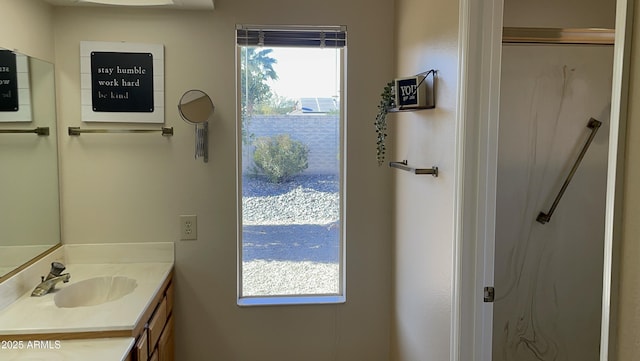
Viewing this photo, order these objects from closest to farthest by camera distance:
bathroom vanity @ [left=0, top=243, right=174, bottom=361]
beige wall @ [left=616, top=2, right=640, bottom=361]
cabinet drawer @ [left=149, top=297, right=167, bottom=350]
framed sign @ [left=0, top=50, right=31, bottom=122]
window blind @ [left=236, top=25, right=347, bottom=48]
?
beige wall @ [left=616, top=2, right=640, bottom=361] < bathroom vanity @ [left=0, top=243, right=174, bottom=361] < framed sign @ [left=0, top=50, right=31, bottom=122] < cabinet drawer @ [left=149, top=297, right=167, bottom=350] < window blind @ [left=236, top=25, right=347, bottom=48]

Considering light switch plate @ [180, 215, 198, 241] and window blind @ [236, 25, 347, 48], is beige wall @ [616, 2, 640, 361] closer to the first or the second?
window blind @ [236, 25, 347, 48]

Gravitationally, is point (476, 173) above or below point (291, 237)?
above

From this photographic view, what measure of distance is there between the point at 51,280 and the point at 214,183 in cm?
88

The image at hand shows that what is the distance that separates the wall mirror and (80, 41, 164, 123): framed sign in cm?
18

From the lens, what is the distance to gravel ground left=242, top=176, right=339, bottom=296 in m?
2.61

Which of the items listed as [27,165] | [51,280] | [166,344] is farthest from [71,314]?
[27,165]

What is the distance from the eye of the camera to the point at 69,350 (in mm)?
1511

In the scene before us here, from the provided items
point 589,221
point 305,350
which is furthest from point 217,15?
point 589,221

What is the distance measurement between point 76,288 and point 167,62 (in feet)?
3.98

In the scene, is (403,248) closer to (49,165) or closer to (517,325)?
(517,325)

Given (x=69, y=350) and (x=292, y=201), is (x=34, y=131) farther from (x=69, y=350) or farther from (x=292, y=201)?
(x=292, y=201)

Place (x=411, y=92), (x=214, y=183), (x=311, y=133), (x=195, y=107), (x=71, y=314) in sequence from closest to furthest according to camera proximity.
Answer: (x=71, y=314), (x=411, y=92), (x=195, y=107), (x=214, y=183), (x=311, y=133)

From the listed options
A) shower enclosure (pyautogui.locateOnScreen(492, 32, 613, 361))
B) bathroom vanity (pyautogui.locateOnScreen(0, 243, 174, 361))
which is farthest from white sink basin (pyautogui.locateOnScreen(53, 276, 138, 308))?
shower enclosure (pyautogui.locateOnScreen(492, 32, 613, 361))

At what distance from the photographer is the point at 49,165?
2256mm
